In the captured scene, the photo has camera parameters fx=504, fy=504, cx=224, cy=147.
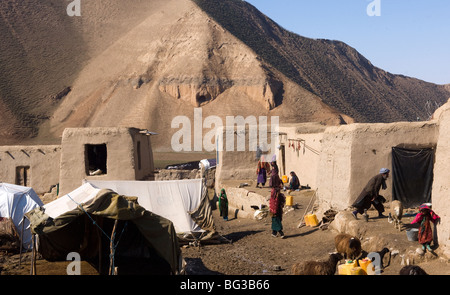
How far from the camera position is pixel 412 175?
1170cm

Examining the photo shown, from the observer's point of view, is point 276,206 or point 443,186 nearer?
point 443,186

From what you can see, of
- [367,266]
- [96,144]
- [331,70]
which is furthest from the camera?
[331,70]

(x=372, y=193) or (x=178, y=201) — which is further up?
(x=372, y=193)

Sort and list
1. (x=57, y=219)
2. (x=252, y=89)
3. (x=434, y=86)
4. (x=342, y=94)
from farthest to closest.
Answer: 1. (x=434, y=86)
2. (x=342, y=94)
3. (x=252, y=89)
4. (x=57, y=219)

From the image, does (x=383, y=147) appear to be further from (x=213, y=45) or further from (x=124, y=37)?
(x=124, y=37)

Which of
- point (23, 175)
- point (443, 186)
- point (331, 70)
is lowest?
point (23, 175)

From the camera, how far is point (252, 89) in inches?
2156

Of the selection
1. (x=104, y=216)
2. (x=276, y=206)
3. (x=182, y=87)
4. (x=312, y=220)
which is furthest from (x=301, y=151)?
(x=182, y=87)

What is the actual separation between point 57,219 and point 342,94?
212 feet

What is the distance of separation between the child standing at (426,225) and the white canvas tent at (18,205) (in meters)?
8.57

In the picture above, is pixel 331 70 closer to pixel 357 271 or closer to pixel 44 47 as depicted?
pixel 44 47

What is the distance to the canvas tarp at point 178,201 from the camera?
12.3 metres

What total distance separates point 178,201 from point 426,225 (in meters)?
6.37

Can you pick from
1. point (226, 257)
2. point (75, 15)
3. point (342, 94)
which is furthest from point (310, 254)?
Answer: point (75, 15)
